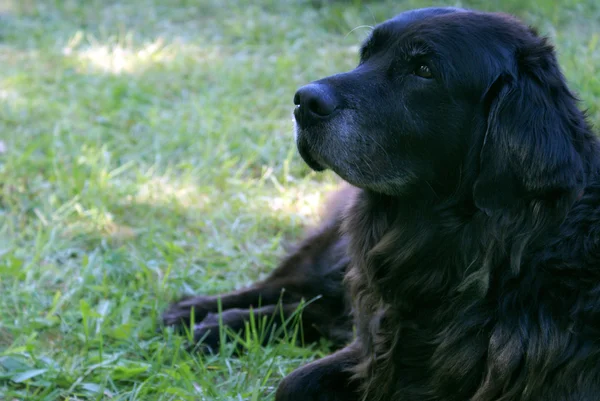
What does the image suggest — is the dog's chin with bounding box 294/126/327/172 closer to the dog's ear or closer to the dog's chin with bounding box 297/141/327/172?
the dog's chin with bounding box 297/141/327/172

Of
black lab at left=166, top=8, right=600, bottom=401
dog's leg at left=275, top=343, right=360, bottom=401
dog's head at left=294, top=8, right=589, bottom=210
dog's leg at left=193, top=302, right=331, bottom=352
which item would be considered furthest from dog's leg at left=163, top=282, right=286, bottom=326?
dog's head at left=294, top=8, right=589, bottom=210

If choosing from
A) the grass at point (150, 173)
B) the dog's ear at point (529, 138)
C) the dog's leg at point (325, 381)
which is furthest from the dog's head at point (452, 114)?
the grass at point (150, 173)

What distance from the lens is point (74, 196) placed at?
3793 mm

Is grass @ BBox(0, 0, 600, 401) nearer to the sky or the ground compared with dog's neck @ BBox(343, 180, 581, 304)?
nearer to the ground

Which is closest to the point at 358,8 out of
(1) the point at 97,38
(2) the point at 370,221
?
(1) the point at 97,38

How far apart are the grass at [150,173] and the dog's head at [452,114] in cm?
88

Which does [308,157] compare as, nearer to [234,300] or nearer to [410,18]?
[410,18]

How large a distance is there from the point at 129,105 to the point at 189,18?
7.40ft

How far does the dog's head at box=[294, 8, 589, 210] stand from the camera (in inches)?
77.0

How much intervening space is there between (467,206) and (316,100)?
1.77 ft

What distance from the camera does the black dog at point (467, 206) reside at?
1974 millimetres

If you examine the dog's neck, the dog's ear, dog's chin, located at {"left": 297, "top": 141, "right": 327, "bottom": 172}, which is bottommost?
the dog's neck

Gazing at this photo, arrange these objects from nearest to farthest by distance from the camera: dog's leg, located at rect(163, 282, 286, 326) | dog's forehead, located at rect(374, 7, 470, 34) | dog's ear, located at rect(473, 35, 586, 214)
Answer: dog's ear, located at rect(473, 35, 586, 214)
dog's forehead, located at rect(374, 7, 470, 34)
dog's leg, located at rect(163, 282, 286, 326)

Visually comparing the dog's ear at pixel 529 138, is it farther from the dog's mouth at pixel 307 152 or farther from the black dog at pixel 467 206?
the dog's mouth at pixel 307 152
